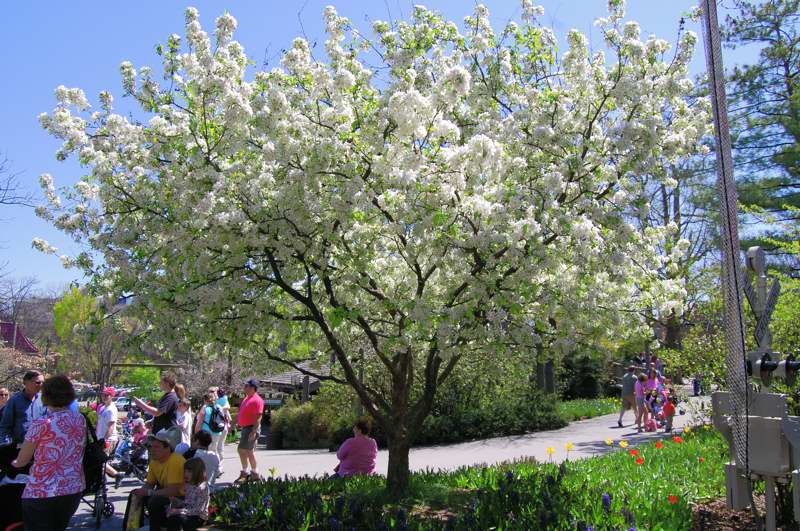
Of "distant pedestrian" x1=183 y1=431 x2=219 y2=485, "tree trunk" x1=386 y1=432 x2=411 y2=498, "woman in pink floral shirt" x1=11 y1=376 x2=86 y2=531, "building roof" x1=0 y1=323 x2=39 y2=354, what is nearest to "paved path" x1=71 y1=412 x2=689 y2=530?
"distant pedestrian" x1=183 y1=431 x2=219 y2=485

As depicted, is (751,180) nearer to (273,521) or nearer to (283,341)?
(283,341)

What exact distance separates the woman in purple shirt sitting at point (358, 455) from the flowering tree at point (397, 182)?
57.7 inches

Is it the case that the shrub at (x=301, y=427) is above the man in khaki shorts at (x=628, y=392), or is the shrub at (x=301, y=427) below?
below

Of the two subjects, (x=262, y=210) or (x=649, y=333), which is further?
(x=649, y=333)

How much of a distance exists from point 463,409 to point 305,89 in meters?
12.0

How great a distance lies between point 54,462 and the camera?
5418mm

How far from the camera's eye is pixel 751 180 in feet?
72.5

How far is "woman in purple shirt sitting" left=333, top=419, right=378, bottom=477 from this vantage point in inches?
375

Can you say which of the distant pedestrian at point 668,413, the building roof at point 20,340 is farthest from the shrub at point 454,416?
the building roof at point 20,340

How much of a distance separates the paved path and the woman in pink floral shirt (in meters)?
5.08

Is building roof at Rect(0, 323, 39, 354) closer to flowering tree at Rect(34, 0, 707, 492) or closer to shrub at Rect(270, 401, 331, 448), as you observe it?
shrub at Rect(270, 401, 331, 448)

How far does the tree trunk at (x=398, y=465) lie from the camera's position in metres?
8.04

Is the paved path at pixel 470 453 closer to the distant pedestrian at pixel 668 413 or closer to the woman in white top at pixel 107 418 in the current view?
the distant pedestrian at pixel 668 413

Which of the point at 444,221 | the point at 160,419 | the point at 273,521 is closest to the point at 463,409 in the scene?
the point at 160,419
